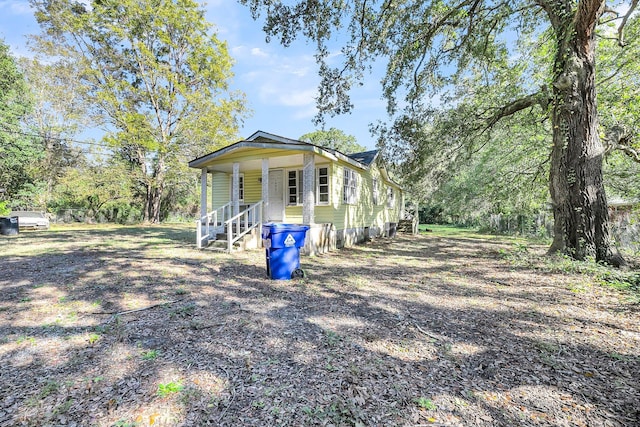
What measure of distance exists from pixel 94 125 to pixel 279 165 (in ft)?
54.1

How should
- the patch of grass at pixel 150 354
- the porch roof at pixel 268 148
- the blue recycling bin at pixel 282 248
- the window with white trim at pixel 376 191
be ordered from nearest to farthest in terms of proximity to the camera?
the patch of grass at pixel 150 354 → the blue recycling bin at pixel 282 248 → the porch roof at pixel 268 148 → the window with white trim at pixel 376 191

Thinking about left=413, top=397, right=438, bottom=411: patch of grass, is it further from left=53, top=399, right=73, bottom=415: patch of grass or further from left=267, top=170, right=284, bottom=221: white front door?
left=267, top=170, right=284, bottom=221: white front door

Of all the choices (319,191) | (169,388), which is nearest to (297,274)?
(169,388)

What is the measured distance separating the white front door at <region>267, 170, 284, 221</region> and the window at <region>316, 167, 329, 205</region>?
169 centimetres

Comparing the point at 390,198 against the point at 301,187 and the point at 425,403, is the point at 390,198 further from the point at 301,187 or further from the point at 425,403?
the point at 425,403

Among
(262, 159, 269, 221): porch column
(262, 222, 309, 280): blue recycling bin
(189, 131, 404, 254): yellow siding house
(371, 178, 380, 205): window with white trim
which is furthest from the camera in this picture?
(371, 178, 380, 205): window with white trim

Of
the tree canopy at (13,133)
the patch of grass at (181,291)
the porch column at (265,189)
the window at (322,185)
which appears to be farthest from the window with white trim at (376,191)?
the tree canopy at (13,133)

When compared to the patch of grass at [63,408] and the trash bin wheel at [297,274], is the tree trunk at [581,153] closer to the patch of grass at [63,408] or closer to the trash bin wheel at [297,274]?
the trash bin wheel at [297,274]

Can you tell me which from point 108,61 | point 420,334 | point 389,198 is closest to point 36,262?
point 420,334

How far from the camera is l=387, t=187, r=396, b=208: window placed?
55.6 feet

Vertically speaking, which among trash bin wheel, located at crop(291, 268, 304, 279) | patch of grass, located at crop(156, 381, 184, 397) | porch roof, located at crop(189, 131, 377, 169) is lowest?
patch of grass, located at crop(156, 381, 184, 397)

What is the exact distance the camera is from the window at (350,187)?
11.3 meters

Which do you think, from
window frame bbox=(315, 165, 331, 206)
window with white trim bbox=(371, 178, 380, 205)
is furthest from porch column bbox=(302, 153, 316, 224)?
window with white trim bbox=(371, 178, 380, 205)

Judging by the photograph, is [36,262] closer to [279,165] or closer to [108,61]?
[279,165]
